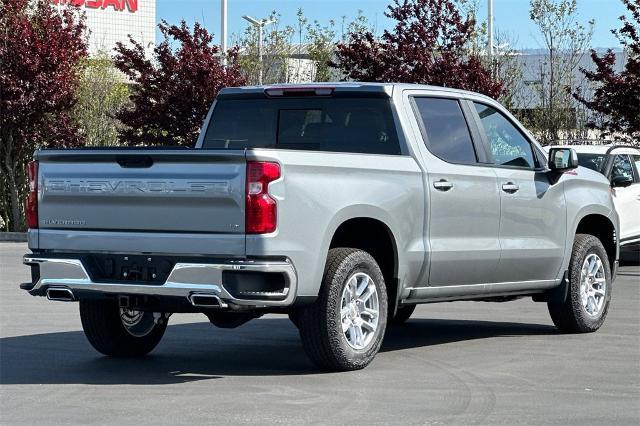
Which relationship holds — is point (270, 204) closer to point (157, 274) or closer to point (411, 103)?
point (157, 274)

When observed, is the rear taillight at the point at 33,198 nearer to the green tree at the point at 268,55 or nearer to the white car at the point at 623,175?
the white car at the point at 623,175

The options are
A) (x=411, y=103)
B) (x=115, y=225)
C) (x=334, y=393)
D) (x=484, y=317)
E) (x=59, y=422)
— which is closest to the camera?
(x=59, y=422)

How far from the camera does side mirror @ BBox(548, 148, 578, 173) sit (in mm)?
11672

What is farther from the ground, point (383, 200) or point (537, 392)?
point (383, 200)

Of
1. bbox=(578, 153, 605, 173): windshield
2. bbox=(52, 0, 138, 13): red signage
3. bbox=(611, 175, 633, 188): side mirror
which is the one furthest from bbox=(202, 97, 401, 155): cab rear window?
bbox=(52, 0, 138, 13): red signage

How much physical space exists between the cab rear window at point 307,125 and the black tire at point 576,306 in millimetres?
2472

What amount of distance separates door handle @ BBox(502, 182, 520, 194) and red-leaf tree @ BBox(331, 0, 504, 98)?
68.6 feet

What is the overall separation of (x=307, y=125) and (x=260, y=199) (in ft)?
6.98

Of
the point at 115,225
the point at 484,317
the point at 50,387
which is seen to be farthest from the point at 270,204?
the point at 484,317

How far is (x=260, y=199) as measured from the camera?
29.2 feet

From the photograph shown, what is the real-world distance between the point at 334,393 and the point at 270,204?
1.25m

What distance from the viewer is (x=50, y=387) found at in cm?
905

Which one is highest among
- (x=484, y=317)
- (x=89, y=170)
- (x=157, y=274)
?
(x=89, y=170)

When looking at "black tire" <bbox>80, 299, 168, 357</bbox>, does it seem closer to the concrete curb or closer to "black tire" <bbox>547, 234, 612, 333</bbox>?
"black tire" <bbox>547, 234, 612, 333</bbox>
